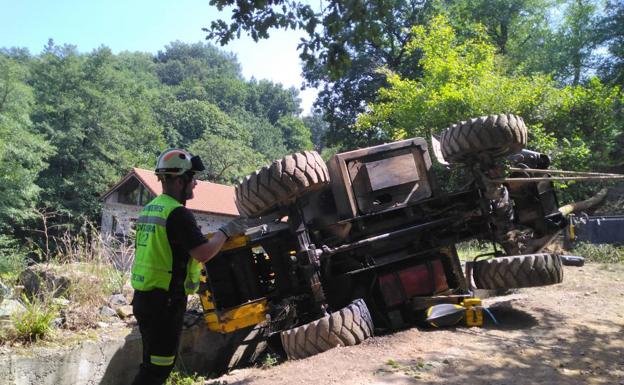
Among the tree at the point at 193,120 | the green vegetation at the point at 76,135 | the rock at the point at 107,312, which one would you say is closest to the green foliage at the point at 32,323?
the rock at the point at 107,312

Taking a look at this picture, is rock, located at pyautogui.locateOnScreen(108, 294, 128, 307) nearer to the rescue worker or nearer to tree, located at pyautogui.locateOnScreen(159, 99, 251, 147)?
the rescue worker

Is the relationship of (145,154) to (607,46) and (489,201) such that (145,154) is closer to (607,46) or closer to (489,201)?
(607,46)

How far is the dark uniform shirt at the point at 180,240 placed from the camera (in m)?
3.23

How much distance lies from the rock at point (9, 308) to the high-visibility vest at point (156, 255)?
237cm

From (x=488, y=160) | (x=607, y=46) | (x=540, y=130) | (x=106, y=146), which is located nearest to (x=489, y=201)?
(x=488, y=160)

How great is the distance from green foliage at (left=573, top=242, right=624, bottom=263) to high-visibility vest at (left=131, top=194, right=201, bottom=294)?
32.3ft

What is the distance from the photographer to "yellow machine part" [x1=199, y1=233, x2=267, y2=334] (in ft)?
15.9

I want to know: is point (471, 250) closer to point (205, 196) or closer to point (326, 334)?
point (326, 334)

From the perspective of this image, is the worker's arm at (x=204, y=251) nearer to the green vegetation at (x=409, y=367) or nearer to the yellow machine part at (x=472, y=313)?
the green vegetation at (x=409, y=367)

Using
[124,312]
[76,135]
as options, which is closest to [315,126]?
[76,135]

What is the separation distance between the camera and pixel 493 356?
4.20m

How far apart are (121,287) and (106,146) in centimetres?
3669

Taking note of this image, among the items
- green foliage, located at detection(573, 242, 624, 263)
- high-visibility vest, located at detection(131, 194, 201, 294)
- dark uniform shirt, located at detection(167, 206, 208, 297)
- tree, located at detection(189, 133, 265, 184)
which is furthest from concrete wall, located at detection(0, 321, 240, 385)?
tree, located at detection(189, 133, 265, 184)

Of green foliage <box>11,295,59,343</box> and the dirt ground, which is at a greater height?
green foliage <box>11,295,59,343</box>
